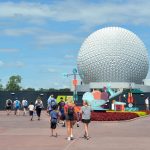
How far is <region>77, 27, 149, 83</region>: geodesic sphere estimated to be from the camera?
86.2 m

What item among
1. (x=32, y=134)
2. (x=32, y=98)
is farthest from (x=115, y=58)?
(x=32, y=134)

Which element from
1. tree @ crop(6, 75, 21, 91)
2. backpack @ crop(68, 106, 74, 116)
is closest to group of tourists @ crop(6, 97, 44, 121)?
backpack @ crop(68, 106, 74, 116)

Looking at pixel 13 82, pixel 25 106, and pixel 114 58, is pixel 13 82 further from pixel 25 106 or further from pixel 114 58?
pixel 25 106

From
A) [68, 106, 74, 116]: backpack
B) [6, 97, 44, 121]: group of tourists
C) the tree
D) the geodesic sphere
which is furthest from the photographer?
the tree

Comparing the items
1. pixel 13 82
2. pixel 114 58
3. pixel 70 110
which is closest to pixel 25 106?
pixel 70 110

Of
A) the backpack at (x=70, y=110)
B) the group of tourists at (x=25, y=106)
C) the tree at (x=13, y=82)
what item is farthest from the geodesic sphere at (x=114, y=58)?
the backpack at (x=70, y=110)

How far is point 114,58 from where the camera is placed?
8619cm

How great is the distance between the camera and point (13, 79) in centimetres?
10581

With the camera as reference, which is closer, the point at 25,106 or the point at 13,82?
the point at 25,106

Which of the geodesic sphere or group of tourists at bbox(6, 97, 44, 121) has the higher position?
the geodesic sphere

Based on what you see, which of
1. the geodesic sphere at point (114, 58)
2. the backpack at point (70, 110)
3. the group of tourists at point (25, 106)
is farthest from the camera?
the geodesic sphere at point (114, 58)

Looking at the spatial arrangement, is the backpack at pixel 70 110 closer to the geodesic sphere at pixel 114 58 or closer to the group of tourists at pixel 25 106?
the group of tourists at pixel 25 106

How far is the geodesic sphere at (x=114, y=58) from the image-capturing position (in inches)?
3396

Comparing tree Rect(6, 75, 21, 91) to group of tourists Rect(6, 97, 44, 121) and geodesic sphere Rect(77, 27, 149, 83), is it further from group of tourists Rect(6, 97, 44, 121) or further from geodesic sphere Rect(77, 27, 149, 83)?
group of tourists Rect(6, 97, 44, 121)
